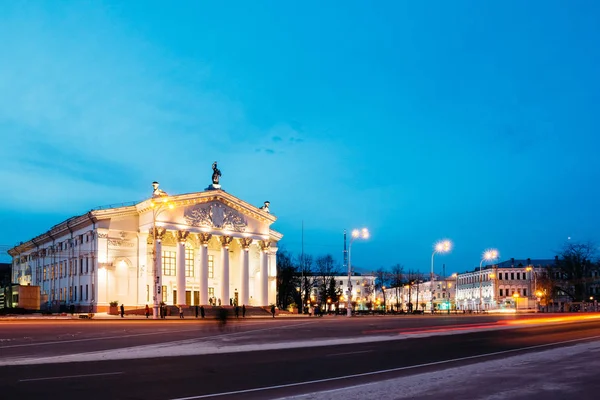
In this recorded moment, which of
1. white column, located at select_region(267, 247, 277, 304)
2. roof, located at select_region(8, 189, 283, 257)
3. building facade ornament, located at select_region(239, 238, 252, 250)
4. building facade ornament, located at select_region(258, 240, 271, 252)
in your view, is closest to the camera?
roof, located at select_region(8, 189, 283, 257)

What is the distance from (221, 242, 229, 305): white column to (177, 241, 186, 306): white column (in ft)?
20.4

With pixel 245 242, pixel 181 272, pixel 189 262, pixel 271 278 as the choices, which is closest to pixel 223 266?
pixel 245 242

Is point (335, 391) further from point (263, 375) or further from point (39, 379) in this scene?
point (39, 379)

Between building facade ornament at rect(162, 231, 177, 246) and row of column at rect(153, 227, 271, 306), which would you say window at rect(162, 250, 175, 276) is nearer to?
building facade ornament at rect(162, 231, 177, 246)

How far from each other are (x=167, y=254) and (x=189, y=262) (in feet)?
11.6

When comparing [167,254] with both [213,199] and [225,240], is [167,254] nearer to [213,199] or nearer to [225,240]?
[225,240]

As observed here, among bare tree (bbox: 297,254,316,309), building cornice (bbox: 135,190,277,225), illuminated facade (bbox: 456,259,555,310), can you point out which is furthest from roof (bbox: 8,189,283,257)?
illuminated facade (bbox: 456,259,555,310)

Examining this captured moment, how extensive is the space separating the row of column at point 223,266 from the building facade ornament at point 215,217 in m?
1.47

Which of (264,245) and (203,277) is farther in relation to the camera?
(264,245)

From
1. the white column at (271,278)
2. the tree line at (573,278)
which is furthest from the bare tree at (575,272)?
the white column at (271,278)

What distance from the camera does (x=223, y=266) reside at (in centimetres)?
8000

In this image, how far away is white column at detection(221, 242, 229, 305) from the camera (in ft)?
261

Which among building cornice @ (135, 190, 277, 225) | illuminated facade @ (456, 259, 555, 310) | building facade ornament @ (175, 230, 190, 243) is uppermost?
building cornice @ (135, 190, 277, 225)

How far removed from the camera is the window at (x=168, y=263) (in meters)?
78.4
